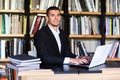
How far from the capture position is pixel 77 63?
2.33 meters

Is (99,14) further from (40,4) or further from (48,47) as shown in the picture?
(48,47)

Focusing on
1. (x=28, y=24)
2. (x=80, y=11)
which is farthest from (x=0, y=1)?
(x=80, y=11)

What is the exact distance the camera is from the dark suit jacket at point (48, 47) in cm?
248

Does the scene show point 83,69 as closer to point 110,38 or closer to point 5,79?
point 5,79

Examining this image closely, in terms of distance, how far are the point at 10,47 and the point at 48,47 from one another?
907 mm

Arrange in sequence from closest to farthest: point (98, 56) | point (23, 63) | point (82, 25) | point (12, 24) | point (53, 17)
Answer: point (23, 63) < point (98, 56) < point (53, 17) < point (12, 24) < point (82, 25)

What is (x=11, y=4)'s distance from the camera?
3.60m

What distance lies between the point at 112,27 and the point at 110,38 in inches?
9.0

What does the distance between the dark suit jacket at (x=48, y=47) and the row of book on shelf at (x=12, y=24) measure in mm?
651

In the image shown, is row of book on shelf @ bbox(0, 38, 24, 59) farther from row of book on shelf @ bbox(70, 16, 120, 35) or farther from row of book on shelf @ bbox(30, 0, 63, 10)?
row of book on shelf @ bbox(70, 16, 120, 35)

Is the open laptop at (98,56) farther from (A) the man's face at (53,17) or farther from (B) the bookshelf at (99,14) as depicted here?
(B) the bookshelf at (99,14)

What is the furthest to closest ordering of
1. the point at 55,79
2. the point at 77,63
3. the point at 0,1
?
the point at 0,1
the point at 77,63
the point at 55,79

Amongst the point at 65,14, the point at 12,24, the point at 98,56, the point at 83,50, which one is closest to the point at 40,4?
the point at 65,14

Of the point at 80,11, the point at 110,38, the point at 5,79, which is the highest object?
the point at 80,11
